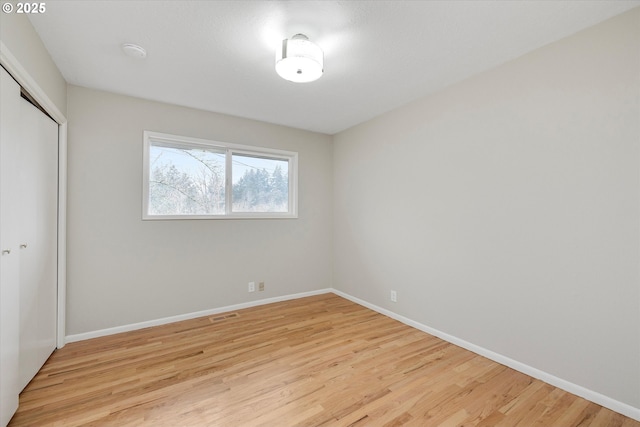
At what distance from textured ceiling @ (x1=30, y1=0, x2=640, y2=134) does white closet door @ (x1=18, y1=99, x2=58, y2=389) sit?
68 centimetres

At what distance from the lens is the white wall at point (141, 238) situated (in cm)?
273

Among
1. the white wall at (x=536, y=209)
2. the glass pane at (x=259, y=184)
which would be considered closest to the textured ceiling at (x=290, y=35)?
the white wall at (x=536, y=209)

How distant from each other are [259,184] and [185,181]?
3.16 feet

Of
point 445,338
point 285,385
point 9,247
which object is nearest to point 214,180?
point 9,247

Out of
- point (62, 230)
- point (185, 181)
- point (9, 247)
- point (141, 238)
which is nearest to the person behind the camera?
point (9, 247)

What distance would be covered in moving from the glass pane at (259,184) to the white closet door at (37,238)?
5.76 ft

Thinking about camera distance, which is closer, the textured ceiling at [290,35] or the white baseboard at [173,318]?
the textured ceiling at [290,35]

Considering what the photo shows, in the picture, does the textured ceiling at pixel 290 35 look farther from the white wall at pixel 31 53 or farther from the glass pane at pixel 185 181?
the glass pane at pixel 185 181

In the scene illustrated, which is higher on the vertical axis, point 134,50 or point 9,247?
point 134,50

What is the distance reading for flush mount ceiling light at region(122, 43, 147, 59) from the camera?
2.08m

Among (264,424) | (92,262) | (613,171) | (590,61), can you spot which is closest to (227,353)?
(264,424)

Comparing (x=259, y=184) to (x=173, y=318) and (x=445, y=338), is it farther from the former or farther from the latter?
(x=445, y=338)

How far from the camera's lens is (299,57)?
1881mm

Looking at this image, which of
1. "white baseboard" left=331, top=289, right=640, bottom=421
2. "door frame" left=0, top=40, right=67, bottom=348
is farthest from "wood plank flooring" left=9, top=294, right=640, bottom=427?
"door frame" left=0, top=40, right=67, bottom=348
